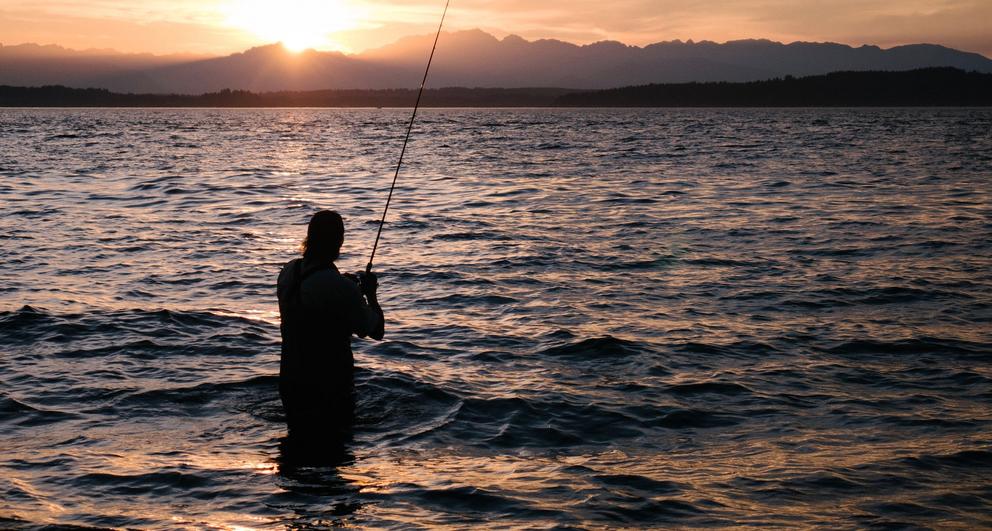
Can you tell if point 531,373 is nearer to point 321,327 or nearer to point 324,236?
point 321,327

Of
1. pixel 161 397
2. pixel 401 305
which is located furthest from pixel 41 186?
pixel 161 397

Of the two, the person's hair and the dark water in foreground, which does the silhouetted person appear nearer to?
the person's hair

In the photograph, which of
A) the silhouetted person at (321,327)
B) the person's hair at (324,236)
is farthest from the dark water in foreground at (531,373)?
the person's hair at (324,236)

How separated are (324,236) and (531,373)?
358 cm

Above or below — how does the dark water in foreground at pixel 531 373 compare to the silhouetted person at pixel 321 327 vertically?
below

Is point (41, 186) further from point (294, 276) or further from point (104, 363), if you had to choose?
point (294, 276)

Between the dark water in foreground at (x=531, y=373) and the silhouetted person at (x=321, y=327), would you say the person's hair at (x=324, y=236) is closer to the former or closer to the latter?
the silhouetted person at (x=321, y=327)

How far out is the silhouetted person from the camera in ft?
22.5

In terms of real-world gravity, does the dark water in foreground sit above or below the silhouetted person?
below

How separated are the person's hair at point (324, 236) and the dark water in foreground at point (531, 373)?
1.54m

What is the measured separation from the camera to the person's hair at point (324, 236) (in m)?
6.77

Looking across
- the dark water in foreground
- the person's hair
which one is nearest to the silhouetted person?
the person's hair

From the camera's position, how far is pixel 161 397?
8.70 meters

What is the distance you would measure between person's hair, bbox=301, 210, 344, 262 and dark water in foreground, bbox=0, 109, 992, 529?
1.54m
